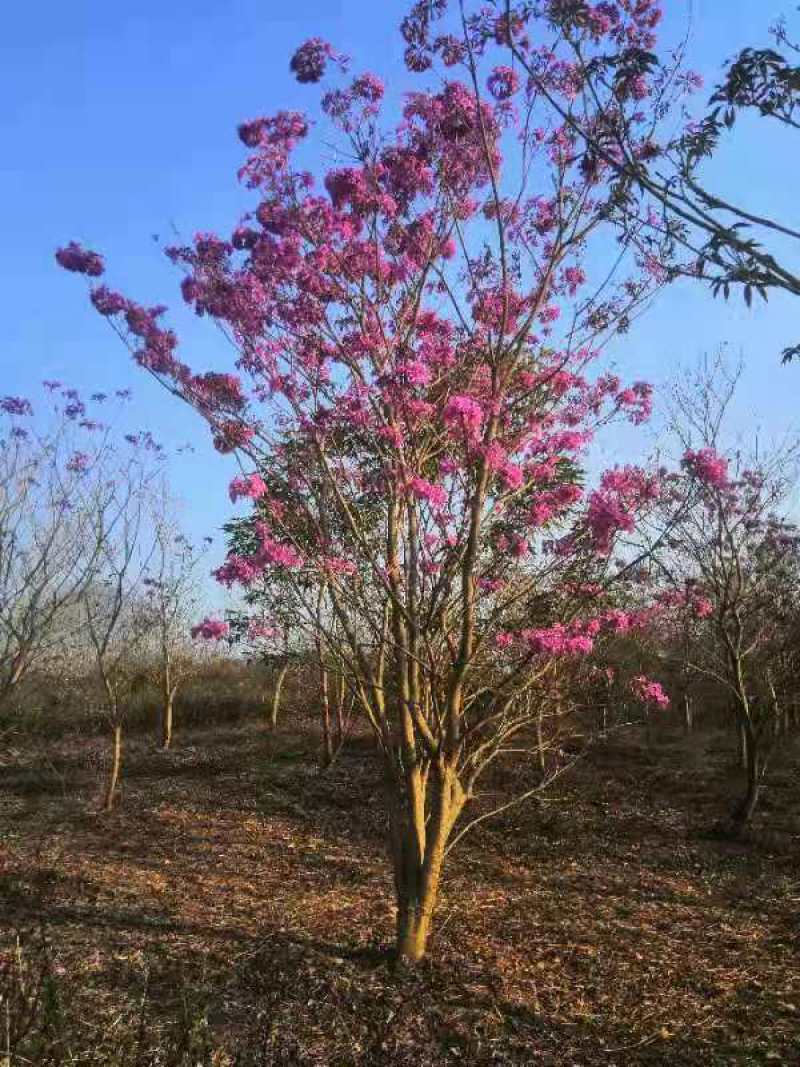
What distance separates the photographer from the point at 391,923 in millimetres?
6305

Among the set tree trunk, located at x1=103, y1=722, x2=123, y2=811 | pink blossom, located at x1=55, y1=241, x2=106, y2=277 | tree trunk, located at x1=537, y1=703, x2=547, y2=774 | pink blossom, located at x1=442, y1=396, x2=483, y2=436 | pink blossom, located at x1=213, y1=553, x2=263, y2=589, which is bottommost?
tree trunk, located at x1=103, y1=722, x2=123, y2=811

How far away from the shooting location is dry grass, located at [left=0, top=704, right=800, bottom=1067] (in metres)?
A: 4.28

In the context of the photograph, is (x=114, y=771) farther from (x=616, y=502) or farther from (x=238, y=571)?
(x=616, y=502)

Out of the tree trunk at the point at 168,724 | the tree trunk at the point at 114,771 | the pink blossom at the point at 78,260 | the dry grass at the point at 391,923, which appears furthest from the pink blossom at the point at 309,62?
the tree trunk at the point at 168,724

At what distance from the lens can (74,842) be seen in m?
8.97

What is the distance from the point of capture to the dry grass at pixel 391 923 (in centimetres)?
428

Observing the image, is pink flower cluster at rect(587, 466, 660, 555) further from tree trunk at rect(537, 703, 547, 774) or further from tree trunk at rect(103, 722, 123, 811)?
tree trunk at rect(103, 722, 123, 811)

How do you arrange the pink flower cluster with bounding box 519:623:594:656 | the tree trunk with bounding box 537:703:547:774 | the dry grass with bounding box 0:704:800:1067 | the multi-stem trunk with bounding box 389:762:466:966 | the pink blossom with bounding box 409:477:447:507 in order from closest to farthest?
the dry grass with bounding box 0:704:800:1067, the pink blossom with bounding box 409:477:447:507, the pink flower cluster with bounding box 519:623:594:656, the multi-stem trunk with bounding box 389:762:466:966, the tree trunk with bounding box 537:703:547:774

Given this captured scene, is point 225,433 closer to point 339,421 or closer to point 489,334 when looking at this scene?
point 339,421

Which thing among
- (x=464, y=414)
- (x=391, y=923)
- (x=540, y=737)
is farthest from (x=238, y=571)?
(x=540, y=737)

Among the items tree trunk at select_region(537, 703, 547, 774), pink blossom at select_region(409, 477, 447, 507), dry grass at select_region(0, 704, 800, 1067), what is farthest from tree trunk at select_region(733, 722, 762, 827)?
pink blossom at select_region(409, 477, 447, 507)

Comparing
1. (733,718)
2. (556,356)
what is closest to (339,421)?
(556,356)

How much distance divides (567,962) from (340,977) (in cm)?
161

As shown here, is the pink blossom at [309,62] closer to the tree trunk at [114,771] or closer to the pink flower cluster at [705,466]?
the pink flower cluster at [705,466]
